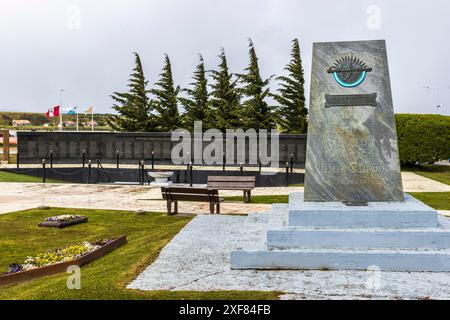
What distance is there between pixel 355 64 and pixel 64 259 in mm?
6592

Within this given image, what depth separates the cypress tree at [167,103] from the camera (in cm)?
4509

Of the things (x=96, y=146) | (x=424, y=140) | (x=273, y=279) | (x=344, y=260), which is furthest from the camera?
(x=96, y=146)

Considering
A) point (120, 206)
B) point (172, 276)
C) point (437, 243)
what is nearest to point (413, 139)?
point (120, 206)

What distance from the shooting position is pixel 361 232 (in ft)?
24.7

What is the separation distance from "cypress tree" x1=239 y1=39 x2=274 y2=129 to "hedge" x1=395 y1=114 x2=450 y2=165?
12.4 m

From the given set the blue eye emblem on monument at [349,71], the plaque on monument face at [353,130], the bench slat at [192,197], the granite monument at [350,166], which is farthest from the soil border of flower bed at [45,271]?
the blue eye emblem on monument at [349,71]

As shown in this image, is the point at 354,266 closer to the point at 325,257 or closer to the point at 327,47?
the point at 325,257

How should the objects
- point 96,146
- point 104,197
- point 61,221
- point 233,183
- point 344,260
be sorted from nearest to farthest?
point 344,260 → point 61,221 → point 233,183 → point 104,197 → point 96,146

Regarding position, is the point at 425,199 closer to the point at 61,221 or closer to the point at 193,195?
the point at 193,195

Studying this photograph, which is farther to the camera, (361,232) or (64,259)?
(64,259)

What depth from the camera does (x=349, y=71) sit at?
8.84 metres

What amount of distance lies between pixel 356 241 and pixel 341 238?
25 centimetres

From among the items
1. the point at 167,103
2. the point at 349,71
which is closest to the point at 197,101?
the point at 167,103
